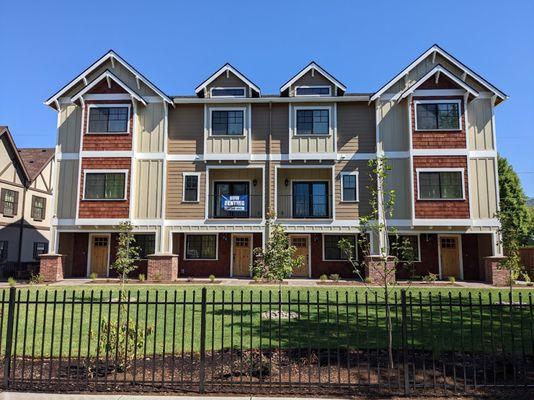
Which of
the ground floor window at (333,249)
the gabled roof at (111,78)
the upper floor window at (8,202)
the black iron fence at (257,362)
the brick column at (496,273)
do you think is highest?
the gabled roof at (111,78)

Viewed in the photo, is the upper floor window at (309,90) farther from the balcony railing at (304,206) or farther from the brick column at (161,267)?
the brick column at (161,267)

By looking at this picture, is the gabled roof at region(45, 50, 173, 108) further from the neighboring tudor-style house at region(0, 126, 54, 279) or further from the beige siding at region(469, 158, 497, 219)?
the beige siding at region(469, 158, 497, 219)

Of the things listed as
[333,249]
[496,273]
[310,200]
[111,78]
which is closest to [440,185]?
[496,273]

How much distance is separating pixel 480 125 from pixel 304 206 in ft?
33.8

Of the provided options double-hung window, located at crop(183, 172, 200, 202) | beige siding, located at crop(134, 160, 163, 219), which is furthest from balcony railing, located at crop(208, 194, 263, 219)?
beige siding, located at crop(134, 160, 163, 219)

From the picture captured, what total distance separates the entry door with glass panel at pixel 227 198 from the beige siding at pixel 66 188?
24.8 ft

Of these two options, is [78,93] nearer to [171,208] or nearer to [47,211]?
[171,208]

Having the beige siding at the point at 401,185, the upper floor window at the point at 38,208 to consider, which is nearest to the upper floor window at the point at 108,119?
the upper floor window at the point at 38,208

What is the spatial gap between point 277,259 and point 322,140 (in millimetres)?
11717

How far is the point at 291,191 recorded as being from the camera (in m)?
24.2

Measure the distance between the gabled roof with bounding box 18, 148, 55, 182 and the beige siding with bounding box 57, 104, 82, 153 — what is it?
11.0 metres

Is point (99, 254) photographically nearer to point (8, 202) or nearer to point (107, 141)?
point (107, 141)

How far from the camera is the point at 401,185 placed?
21.9 metres

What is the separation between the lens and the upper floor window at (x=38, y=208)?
32.3 meters
